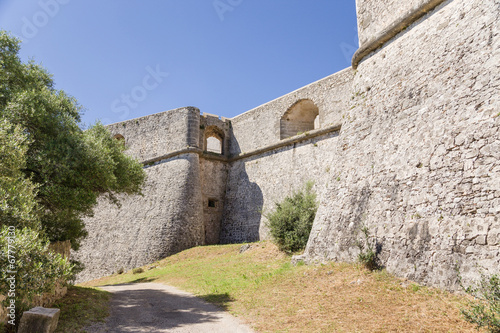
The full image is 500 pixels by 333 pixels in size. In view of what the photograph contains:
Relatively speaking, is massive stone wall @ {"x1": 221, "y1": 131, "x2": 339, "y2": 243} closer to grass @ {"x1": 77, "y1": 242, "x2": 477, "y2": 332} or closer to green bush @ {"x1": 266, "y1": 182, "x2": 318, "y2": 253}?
green bush @ {"x1": 266, "y1": 182, "x2": 318, "y2": 253}

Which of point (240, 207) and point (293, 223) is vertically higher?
point (240, 207)

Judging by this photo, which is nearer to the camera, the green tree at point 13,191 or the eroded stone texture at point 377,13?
the green tree at point 13,191

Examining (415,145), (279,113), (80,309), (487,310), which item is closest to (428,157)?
(415,145)

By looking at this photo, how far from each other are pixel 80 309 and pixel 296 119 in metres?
12.5

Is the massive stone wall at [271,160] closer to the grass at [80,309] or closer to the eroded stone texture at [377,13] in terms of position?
the eroded stone texture at [377,13]

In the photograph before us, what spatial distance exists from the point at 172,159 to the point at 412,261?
1445cm

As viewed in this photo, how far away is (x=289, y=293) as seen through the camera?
682cm

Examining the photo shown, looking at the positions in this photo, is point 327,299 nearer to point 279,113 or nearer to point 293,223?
point 293,223

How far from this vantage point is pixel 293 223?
10898 millimetres

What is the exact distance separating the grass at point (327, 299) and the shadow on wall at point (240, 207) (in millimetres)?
6092

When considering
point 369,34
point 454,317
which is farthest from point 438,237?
point 369,34

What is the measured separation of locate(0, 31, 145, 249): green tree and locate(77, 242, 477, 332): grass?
12.3ft

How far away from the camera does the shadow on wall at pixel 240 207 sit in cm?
1625

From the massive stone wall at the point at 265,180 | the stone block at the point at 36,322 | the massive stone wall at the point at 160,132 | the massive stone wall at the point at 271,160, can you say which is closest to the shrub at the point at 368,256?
the stone block at the point at 36,322
